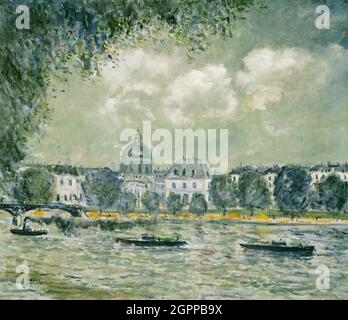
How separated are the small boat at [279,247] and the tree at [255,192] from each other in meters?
0.26

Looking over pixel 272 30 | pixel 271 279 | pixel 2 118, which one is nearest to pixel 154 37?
pixel 272 30

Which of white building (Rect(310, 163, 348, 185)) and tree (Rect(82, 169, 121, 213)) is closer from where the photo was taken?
white building (Rect(310, 163, 348, 185))

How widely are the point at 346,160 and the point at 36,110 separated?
8.00 feet

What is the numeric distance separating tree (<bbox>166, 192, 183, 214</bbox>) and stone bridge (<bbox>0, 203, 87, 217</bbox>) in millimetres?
667

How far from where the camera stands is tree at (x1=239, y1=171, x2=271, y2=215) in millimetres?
4680

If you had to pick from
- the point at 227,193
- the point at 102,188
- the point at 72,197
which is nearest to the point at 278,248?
the point at 227,193

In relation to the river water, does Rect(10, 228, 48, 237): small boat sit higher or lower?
higher

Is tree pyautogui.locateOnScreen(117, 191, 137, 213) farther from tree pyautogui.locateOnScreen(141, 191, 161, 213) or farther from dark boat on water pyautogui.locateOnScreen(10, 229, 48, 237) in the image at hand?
dark boat on water pyautogui.locateOnScreen(10, 229, 48, 237)

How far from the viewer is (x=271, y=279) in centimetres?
469

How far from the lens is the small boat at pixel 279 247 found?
466 centimetres

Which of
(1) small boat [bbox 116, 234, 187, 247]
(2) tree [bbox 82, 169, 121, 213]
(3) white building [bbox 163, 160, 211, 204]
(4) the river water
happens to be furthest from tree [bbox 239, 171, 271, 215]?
(2) tree [bbox 82, 169, 121, 213]

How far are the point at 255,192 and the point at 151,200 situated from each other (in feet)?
2.66

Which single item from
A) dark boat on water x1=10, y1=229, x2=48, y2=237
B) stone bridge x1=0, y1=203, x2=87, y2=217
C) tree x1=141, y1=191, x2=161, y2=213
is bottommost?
dark boat on water x1=10, y1=229, x2=48, y2=237

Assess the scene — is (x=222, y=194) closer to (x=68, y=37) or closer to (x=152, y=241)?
(x=152, y=241)
